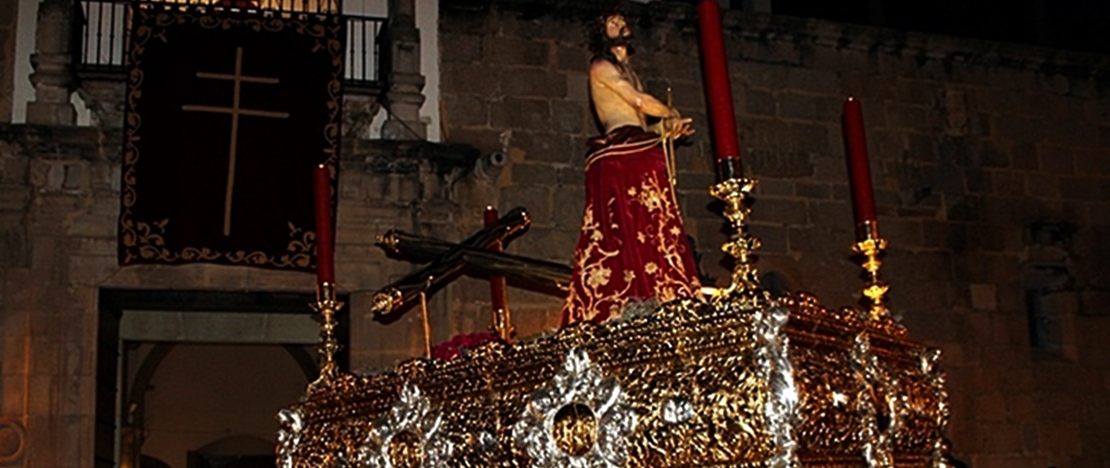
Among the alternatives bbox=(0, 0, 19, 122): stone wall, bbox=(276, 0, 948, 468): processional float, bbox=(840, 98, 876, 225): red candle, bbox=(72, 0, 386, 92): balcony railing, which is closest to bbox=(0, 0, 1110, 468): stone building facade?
bbox=(0, 0, 19, 122): stone wall

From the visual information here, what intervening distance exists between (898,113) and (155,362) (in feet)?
22.7

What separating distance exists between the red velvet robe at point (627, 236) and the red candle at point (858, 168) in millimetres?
577

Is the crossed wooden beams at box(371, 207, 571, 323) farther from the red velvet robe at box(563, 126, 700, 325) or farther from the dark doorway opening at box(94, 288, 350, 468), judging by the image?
the dark doorway opening at box(94, 288, 350, 468)

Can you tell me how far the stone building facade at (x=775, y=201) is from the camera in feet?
24.1

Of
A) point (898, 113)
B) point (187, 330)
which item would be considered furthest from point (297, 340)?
point (898, 113)

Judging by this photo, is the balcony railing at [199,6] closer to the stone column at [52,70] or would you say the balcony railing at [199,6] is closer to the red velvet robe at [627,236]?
the stone column at [52,70]

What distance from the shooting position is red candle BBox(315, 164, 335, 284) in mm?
3746

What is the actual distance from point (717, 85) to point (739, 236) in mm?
354

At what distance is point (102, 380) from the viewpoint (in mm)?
7508

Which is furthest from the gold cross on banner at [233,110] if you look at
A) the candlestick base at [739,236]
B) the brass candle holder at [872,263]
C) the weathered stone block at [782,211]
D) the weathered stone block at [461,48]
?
the candlestick base at [739,236]

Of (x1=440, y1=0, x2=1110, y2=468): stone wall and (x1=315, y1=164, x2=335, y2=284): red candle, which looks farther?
(x1=440, y1=0, x2=1110, y2=468): stone wall

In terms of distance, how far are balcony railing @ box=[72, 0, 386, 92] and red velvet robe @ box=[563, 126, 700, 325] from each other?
4310mm

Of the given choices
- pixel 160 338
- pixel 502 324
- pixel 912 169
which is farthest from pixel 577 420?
pixel 160 338

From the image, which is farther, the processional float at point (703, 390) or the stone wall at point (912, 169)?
the stone wall at point (912, 169)
